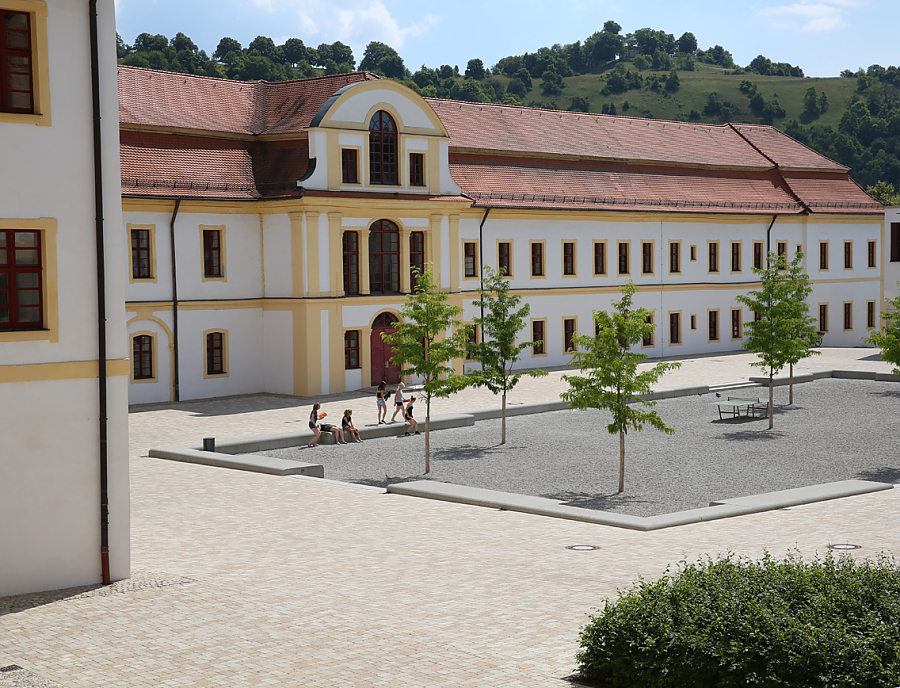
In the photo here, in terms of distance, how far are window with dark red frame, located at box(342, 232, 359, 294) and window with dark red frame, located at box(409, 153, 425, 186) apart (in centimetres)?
331

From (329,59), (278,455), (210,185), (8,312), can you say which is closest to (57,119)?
(8,312)

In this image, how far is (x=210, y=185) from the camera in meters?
39.3

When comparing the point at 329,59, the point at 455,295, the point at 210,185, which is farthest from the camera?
the point at 329,59

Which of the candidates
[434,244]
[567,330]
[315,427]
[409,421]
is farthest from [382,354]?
[315,427]

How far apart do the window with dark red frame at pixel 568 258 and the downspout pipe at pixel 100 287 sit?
119 ft

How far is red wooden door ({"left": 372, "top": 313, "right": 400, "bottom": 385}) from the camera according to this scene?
137 feet

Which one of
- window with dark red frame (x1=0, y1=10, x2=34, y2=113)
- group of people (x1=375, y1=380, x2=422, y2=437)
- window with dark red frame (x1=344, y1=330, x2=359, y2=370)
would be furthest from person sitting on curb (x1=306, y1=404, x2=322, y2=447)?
window with dark red frame (x1=0, y1=10, x2=34, y2=113)

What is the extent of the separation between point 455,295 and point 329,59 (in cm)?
11311

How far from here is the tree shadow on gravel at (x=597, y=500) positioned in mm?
21672

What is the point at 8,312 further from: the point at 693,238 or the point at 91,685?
the point at 693,238

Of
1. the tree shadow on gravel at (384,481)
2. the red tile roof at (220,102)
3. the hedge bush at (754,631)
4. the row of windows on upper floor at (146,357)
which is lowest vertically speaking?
the tree shadow on gravel at (384,481)

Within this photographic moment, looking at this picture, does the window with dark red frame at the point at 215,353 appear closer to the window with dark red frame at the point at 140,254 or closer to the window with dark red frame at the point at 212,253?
the window with dark red frame at the point at 212,253

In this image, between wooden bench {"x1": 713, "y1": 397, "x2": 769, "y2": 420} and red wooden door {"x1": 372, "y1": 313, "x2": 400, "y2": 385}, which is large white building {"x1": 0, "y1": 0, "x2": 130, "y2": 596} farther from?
red wooden door {"x1": 372, "y1": 313, "x2": 400, "y2": 385}

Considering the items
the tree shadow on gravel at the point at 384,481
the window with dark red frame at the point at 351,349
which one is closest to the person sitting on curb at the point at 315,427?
the tree shadow on gravel at the point at 384,481
